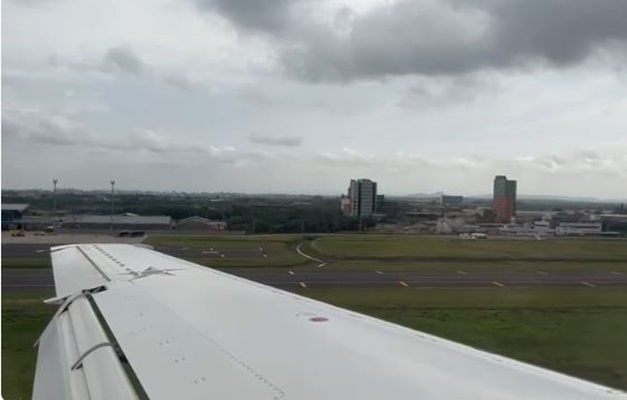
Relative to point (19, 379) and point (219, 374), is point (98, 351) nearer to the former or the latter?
point (219, 374)

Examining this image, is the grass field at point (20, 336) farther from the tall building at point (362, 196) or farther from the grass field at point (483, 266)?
the grass field at point (483, 266)

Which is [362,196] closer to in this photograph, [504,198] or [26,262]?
[504,198]

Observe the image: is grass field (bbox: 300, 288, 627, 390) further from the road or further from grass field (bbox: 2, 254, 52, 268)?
grass field (bbox: 2, 254, 52, 268)

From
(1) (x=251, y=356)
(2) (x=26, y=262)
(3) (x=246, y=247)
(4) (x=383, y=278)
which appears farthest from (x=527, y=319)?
(2) (x=26, y=262)

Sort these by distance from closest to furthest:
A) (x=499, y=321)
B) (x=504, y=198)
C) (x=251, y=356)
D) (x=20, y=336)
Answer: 1. (x=251, y=356)
2. (x=20, y=336)
3. (x=499, y=321)
4. (x=504, y=198)

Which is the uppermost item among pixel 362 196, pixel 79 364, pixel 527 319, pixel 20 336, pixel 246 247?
pixel 362 196

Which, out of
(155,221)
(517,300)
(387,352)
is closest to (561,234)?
(517,300)
